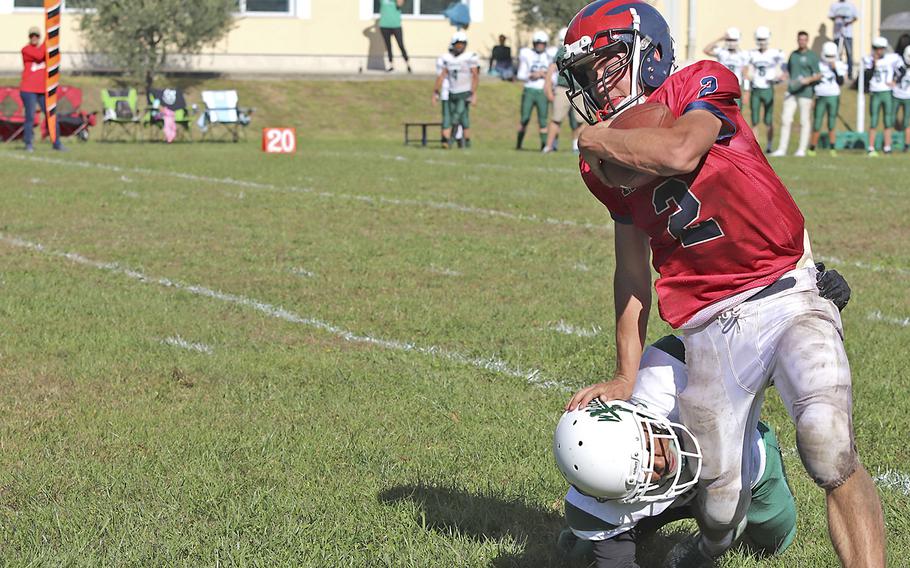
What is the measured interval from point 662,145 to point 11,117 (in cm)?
2181

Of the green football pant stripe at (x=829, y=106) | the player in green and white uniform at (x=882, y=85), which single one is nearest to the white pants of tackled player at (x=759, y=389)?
the green football pant stripe at (x=829, y=106)

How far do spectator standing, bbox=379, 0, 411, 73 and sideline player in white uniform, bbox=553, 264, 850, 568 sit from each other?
29.0m

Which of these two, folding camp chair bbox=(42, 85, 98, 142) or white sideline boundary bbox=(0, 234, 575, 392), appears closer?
white sideline boundary bbox=(0, 234, 575, 392)

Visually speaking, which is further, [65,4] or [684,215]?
[65,4]

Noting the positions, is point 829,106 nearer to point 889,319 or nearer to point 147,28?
point 147,28

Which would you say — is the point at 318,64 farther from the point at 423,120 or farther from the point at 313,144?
the point at 313,144

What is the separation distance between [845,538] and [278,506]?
5.94 feet

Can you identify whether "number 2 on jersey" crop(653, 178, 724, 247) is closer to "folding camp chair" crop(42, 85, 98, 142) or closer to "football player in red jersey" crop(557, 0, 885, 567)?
"football player in red jersey" crop(557, 0, 885, 567)

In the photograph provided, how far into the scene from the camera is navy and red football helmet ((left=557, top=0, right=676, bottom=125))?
3203 millimetres

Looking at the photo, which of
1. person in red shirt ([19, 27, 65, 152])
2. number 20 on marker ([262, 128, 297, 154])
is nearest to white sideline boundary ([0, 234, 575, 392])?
person in red shirt ([19, 27, 65, 152])

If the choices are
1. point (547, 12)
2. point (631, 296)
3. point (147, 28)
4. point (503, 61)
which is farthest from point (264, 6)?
point (631, 296)

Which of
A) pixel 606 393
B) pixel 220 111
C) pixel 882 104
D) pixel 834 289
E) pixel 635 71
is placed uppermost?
pixel 635 71

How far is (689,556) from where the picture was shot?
11.5 ft

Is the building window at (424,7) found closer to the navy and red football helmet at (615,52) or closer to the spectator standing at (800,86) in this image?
the spectator standing at (800,86)
